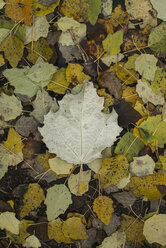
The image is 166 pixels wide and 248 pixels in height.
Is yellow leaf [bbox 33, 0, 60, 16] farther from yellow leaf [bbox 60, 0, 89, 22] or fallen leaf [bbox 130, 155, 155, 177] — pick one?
fallen leaf [bbox 130, 155, 155, 177]

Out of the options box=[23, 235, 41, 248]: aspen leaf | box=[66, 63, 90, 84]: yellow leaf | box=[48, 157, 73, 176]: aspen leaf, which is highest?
box=[66, 63, 90, 84]: yellow leaf

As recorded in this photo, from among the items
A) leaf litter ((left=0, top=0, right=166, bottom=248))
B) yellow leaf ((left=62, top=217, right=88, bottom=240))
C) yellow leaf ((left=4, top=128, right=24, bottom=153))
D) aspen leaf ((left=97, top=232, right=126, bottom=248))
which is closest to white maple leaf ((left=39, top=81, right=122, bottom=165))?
leaf litter ((left=0, top=0, right=166, bottom=248))

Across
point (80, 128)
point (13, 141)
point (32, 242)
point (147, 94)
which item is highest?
point (147, 94)

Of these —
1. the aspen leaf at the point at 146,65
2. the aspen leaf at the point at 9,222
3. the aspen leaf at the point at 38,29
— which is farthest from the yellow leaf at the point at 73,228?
the aspen leaf at the point at 38,29

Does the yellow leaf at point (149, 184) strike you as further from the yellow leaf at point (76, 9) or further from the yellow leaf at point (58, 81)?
the yellow leaf at point (76, 9)

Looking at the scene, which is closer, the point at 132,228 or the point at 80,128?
the point at 80,128

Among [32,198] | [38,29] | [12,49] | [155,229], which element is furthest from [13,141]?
[155,229]

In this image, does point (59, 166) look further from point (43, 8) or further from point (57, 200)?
point (43, 8)
